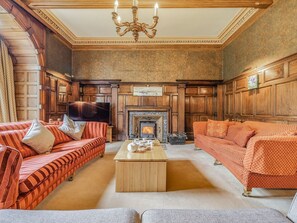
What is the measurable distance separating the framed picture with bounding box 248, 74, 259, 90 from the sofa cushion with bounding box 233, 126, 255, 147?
1195 millimetres

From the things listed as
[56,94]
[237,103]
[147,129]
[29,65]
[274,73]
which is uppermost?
[29,65]

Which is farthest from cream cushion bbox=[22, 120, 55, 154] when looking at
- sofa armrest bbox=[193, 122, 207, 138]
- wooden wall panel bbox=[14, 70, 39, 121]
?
sofa armrest bbox=[193, 122, 207, 138]

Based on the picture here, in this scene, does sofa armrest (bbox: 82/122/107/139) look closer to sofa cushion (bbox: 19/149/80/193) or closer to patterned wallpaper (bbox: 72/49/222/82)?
sofa cushion (bbox: 19/149/80/193)

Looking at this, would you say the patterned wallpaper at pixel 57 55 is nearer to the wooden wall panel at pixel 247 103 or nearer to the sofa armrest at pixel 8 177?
the sofa armrest at pixel 8 177

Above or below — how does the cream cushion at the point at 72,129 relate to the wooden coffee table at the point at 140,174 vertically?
above

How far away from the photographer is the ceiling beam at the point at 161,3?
154 inches

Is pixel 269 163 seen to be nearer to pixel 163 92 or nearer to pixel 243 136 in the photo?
pixel 243 136

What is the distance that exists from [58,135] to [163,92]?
152 inches

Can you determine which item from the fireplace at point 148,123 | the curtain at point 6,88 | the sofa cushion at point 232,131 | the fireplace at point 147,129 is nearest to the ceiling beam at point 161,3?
the curtain at point 6,88

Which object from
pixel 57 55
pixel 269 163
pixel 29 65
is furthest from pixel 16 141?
pixel 57 55

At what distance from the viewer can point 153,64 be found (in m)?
6.65

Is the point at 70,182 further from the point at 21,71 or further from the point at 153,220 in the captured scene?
the point at 21,71

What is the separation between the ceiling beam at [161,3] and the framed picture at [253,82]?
147 cm

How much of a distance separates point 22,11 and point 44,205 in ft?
13.0
